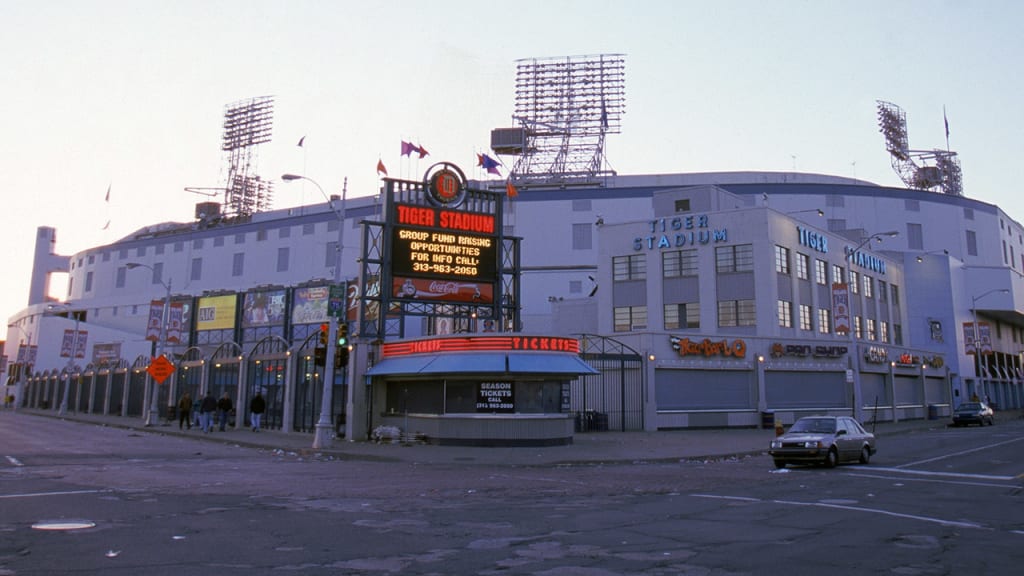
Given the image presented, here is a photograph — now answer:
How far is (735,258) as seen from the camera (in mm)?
51125

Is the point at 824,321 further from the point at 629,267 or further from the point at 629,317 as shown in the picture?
the point at 629,267

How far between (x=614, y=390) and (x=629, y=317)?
537 inches

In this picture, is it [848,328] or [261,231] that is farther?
[261,231]

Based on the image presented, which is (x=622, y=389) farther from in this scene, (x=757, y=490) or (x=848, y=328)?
(x=757, y=490)

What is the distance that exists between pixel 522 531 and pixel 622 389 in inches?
1222

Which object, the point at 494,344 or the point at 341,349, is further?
the point at 494,344

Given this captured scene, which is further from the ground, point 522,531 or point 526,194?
point 526,194

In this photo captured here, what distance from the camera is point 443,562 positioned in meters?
8.91

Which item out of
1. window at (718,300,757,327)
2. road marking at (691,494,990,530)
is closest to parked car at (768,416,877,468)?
road marking at (691,494,990,530)

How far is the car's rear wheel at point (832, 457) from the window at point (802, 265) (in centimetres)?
3228

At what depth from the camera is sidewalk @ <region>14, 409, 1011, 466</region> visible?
2512 centimetres

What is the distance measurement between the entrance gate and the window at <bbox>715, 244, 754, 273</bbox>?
12711 millimetres

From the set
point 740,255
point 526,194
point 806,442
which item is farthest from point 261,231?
point 806,442

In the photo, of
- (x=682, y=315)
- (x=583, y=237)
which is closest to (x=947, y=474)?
(x=682, y=315)
